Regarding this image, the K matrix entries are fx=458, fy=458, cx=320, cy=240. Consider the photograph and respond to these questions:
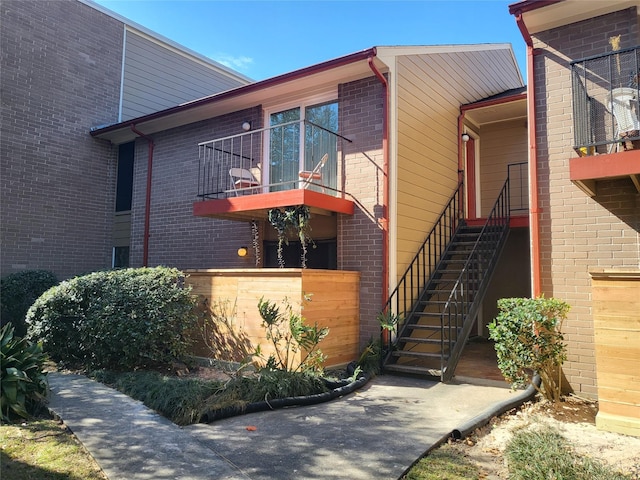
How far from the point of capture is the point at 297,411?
500 cm

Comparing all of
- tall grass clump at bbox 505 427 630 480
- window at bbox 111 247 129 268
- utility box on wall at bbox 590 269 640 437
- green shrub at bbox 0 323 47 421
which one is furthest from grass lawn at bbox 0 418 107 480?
window at bbox 111 247 129 268

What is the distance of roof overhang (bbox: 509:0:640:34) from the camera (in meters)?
5.95

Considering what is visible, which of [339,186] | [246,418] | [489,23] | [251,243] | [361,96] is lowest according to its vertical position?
[246,418]

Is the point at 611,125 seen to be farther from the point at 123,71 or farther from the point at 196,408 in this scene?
the point at 123,71

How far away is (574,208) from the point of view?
6031mm

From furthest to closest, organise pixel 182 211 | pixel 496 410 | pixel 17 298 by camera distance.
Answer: pixel 182 211
pixel 17 298
pixel 496 410

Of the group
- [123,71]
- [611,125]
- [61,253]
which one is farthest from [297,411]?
[123,71]

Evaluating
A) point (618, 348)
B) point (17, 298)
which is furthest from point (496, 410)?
point (17, 298)

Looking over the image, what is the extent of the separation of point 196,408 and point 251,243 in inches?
190

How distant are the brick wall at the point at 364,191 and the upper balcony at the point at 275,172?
0.23 metres

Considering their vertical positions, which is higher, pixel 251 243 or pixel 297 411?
pixel 251 243

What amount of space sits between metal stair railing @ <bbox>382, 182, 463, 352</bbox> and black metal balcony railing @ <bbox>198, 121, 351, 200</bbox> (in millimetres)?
1948

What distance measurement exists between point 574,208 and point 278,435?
4708 mm

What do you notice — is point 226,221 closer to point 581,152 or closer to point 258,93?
point 258,93
